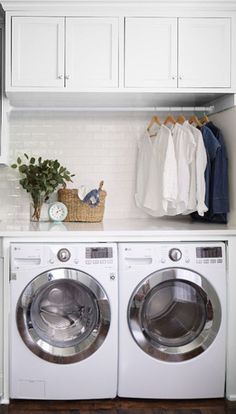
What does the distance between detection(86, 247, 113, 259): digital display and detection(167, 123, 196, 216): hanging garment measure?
28.0 inches

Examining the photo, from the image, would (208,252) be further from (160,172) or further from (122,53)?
(122,53)

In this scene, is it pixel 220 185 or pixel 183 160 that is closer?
pixel 220 185

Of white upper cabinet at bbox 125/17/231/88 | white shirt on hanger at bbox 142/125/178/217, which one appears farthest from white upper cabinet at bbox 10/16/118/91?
white shirt on hanger at bbox 142/125/178/217

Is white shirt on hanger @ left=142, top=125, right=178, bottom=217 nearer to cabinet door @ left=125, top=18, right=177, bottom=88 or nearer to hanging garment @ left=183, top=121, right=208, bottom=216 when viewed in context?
hanging garment @ left=183, top=121, right=208, bottom=216

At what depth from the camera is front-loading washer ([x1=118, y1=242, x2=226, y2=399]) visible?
2.77 metres

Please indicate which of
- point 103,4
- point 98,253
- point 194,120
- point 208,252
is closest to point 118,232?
point 98,253

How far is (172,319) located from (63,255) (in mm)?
745

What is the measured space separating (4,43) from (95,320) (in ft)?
5.97

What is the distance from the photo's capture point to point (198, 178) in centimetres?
316

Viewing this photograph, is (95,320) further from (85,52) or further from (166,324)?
(85,52)

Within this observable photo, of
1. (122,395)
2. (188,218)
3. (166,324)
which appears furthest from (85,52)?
(122,395)

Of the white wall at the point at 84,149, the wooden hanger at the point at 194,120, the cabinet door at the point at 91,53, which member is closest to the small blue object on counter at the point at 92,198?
the white wall at the point at 84,149

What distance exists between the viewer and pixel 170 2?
3.00 m

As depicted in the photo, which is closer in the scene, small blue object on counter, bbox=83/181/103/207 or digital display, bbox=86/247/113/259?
digital display, bbox=86/247/113/259
